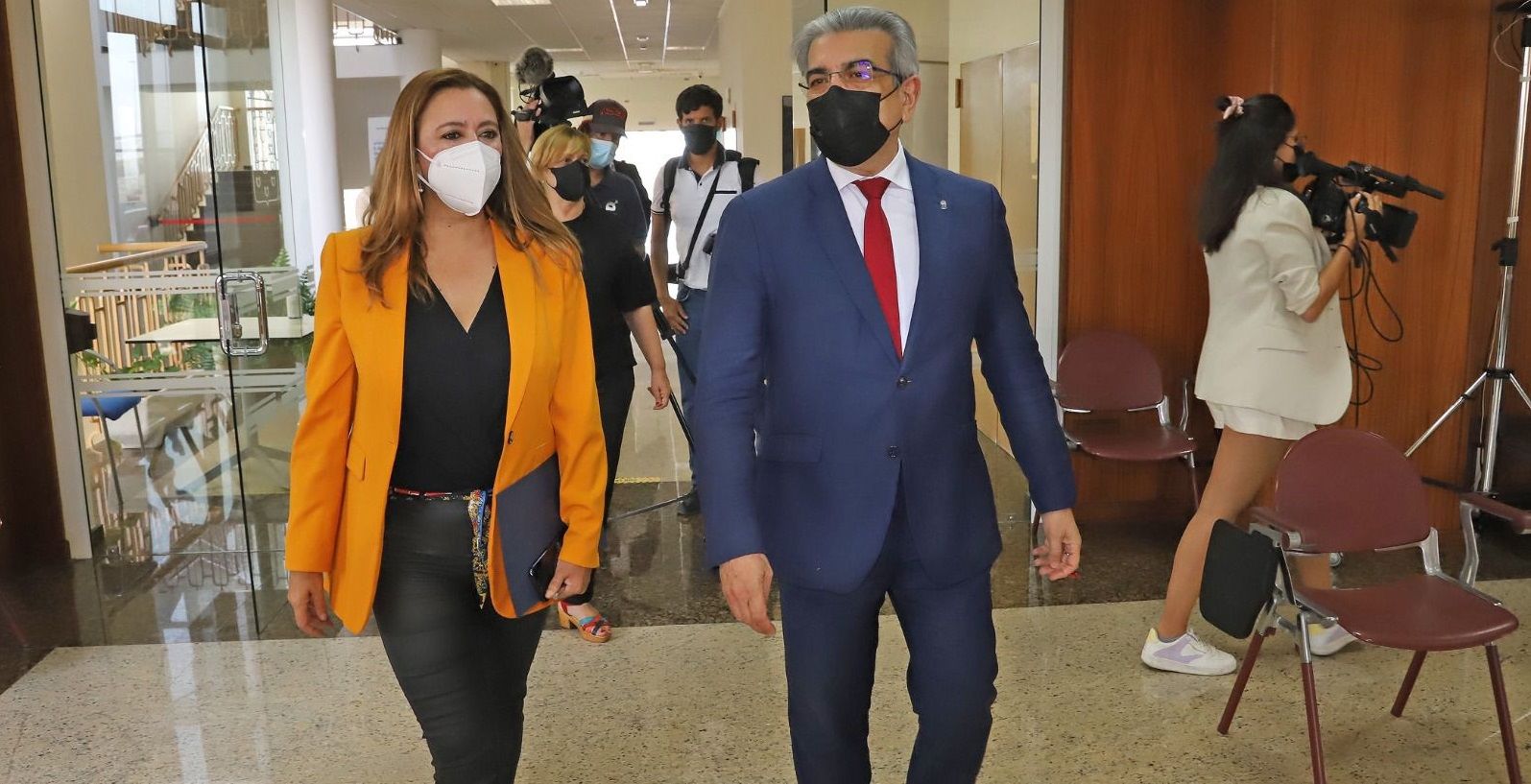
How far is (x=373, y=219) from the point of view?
91.4 inches

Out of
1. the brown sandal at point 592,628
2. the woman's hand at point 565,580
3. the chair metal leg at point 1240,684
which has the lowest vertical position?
the brown sandal at point 592,628

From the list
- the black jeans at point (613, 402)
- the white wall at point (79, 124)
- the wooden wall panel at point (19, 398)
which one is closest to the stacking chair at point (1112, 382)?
the black jeans at point (613, 402)

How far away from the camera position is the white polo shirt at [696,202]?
17.8 ft

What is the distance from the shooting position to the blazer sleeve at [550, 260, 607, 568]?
2344 mm

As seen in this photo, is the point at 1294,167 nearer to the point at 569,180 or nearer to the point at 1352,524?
the point at 1352,524

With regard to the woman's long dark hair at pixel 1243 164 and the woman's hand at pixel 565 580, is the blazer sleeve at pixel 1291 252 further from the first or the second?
the woman's hand at pixel 565 580

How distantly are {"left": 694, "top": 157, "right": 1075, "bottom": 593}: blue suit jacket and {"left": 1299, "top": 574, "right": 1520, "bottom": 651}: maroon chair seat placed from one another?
1.20 meters

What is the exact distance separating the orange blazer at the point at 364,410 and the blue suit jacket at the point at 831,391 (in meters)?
0.31

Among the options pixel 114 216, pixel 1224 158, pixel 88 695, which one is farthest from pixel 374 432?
pixel 114 216

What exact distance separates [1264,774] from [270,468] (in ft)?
11.7

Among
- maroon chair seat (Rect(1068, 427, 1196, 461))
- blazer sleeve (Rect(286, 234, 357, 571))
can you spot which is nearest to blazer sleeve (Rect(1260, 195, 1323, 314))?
maroon chair seat (Rect(1068, 427, 1196, 461))

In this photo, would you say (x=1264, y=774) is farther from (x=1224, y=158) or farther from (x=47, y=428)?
(x=47, y=428)

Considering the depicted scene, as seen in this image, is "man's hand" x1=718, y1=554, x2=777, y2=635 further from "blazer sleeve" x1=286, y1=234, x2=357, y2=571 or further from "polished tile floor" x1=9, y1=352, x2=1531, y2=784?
"polished tile floor" x1=9, y1=352, x2=1531, y2=784

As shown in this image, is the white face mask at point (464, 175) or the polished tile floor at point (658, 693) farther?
the polished tile floor at point (658, 693)
